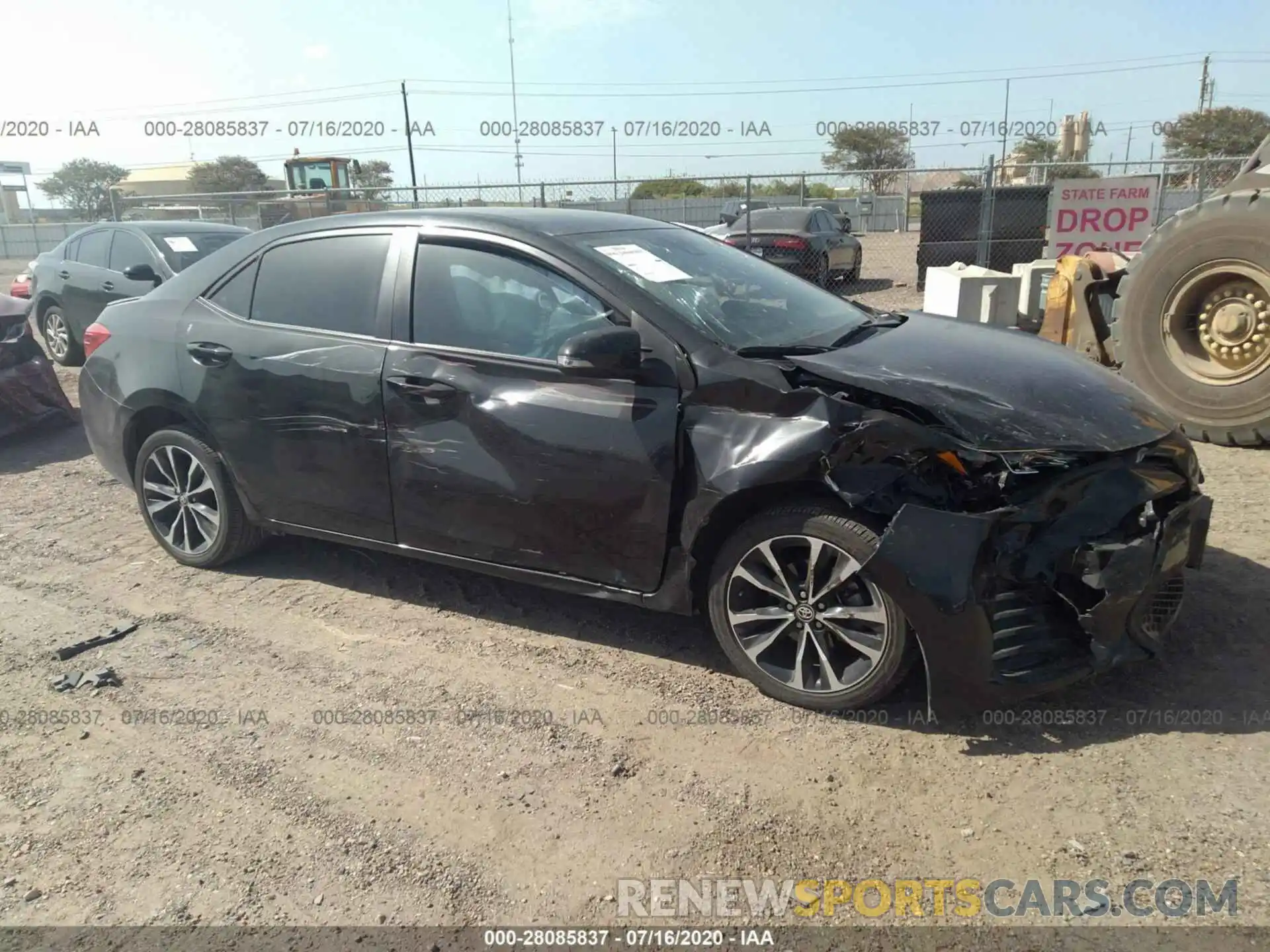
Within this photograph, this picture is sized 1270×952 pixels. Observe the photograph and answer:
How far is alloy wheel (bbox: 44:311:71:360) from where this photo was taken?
1064 cm

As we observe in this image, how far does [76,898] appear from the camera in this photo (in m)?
2.52

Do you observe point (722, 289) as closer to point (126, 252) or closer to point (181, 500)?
point (181, 500)

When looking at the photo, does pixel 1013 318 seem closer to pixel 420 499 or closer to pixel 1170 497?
pixel 1170 497

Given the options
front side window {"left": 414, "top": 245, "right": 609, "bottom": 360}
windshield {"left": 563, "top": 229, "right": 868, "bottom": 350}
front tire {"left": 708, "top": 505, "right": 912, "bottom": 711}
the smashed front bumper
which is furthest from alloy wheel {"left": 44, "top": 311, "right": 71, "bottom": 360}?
the smashed front bumper

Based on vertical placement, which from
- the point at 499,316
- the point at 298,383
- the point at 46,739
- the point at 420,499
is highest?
the point at 499,316

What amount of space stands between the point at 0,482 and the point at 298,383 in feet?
13.2

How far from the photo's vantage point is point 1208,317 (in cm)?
584

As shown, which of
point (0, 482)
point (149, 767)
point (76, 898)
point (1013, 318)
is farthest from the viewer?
point (1013, 318)

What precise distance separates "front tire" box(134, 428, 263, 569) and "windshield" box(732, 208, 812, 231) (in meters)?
11.6

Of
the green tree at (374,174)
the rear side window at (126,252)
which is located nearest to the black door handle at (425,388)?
the rear side window at (126,252)

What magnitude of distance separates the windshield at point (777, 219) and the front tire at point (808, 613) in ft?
40.5

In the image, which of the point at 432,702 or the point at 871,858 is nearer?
the point at 871,858

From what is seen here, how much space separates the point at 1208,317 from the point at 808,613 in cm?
435

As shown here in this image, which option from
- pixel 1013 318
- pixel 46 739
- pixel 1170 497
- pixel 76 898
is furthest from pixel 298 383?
pixel 1013 318
